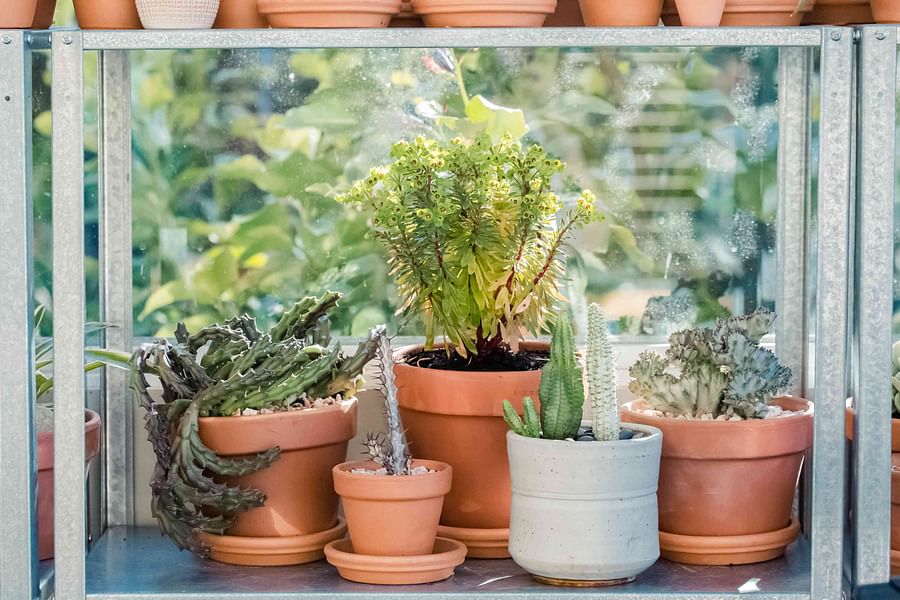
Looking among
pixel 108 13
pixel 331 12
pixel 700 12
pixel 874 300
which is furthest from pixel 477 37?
pixel 874 300

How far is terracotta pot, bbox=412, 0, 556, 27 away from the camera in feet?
5.18

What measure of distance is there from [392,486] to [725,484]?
488 millimetres

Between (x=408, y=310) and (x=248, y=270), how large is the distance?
0.41m

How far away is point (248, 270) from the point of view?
216cm

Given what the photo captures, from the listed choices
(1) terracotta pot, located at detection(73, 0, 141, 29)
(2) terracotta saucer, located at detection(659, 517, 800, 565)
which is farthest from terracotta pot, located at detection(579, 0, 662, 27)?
(2) terracotta saucer, located at detection(659, 517, 800, 565)

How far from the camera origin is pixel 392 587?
1651mm

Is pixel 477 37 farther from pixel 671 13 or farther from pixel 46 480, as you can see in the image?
pixel 46 480

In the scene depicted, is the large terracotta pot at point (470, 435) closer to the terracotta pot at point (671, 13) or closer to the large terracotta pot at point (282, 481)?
the large terracotta pot at point (282, 481)

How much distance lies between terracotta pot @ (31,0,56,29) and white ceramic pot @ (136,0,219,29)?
164 millimetres

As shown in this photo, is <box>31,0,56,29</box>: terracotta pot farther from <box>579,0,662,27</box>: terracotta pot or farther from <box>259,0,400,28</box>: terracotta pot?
<box>579,0,662,27</box>: terracotta pot

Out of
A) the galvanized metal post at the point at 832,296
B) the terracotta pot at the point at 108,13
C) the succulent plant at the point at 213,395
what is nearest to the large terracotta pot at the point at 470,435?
the succulent plant at the point at 213,395

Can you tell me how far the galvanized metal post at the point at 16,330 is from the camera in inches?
60.1

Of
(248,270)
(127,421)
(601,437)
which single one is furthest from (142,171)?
(601,437)

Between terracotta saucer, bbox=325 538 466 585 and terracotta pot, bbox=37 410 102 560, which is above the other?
terracotta pot, bbox=37 410 102 560
